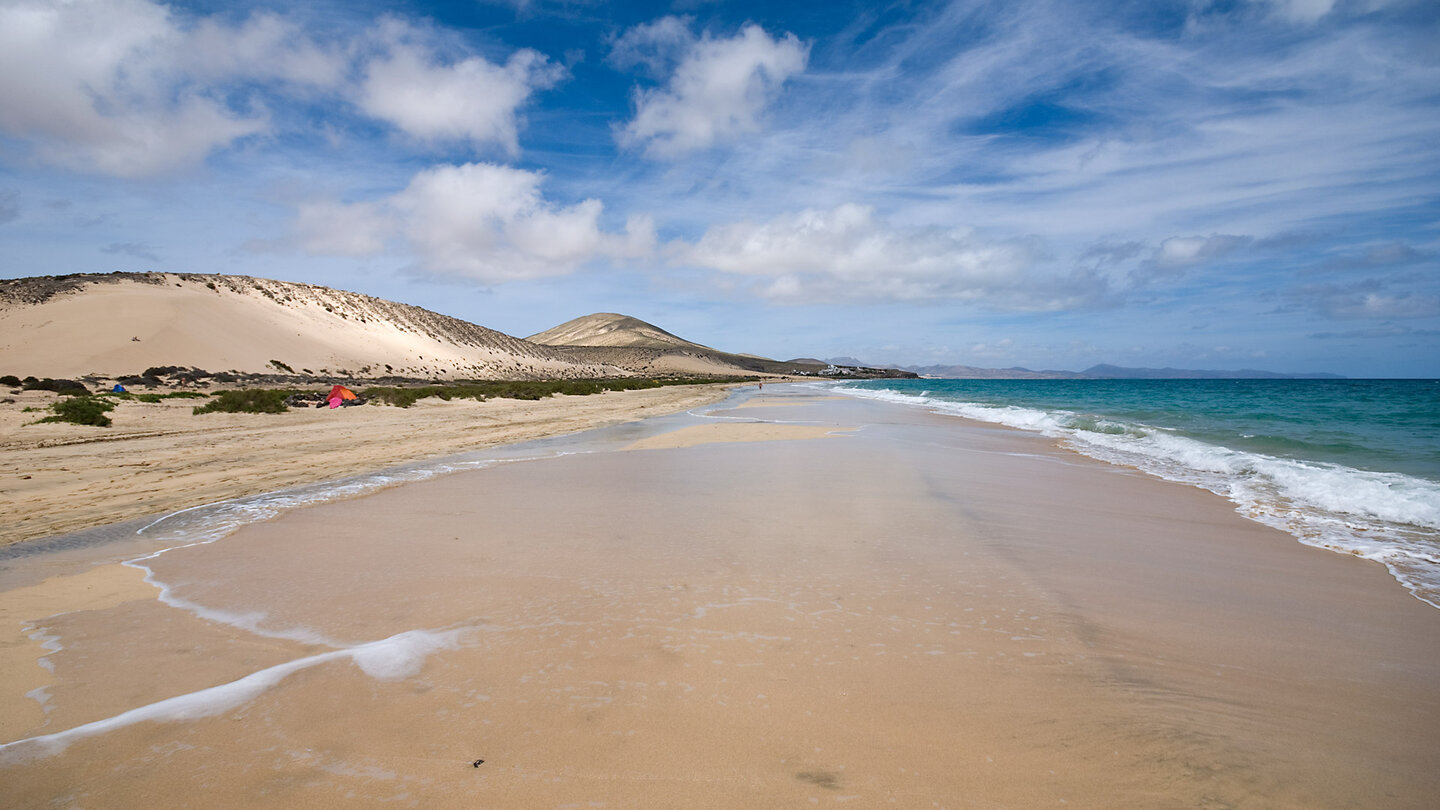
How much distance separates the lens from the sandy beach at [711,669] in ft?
8.34

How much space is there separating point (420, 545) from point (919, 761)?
16.0ft

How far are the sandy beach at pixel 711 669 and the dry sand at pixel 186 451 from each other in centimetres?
242

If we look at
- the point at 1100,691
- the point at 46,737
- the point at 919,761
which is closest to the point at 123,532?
the point at 46,737

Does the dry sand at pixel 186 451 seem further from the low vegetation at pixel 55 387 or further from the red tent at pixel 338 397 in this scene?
the red tent at pixel 338 397

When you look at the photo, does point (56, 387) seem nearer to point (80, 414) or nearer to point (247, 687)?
point (80, 414)

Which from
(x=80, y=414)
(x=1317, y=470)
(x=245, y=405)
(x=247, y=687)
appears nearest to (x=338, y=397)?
(x=245, y=405)

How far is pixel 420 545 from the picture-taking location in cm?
585

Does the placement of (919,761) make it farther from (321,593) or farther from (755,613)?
→ (321,593)

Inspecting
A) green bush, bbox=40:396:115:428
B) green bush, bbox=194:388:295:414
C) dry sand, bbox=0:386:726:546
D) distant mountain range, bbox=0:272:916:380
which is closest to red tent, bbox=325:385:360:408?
dry sand, bbox=0:386:726:546

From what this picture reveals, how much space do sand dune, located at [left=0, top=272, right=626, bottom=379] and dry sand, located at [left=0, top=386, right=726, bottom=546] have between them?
1530 cm

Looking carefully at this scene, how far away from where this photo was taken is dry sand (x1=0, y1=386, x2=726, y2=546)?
24.3 feet

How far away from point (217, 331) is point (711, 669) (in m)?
49.2

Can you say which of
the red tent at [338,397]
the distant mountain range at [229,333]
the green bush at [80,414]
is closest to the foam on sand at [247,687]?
the green bush at [80,414]

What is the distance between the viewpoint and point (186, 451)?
11.5 meters
